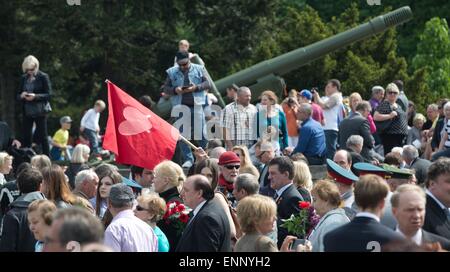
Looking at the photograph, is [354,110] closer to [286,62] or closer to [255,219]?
[286,62]

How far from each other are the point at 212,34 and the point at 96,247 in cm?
3074

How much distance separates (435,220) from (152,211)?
255 cm

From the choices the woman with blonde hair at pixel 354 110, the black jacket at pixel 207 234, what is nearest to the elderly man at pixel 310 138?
the woman with blonde hair at pixel 354 110

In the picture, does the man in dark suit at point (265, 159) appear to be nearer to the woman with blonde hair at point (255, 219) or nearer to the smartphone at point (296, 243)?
the smartphone at point (296, 243)

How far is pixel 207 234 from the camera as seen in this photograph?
10.0m

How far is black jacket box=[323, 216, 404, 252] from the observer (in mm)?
8047

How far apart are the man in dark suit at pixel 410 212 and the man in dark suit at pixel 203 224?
79.0 inches

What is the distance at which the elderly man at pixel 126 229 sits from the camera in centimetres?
985

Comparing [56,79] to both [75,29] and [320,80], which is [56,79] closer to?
[75,29]

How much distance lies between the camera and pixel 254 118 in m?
18.2

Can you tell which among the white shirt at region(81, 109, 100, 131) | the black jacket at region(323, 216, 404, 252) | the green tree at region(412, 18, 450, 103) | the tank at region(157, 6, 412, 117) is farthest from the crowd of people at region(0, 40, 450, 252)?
the green tree at region(412, 18, 450, 103)

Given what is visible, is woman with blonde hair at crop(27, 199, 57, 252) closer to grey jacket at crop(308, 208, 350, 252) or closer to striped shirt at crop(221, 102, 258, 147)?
grey jacket at crop(308, 208, 350, 252)

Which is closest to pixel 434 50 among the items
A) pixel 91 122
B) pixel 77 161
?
pixel 91 122
